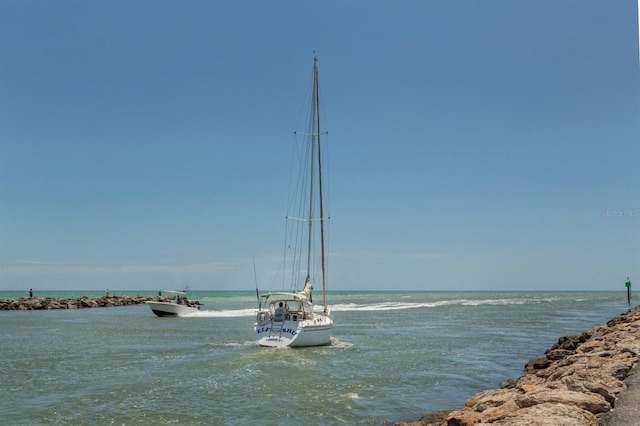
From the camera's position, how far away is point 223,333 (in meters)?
36.2

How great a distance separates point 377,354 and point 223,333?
1497cm

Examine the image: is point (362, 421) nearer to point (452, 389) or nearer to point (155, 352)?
point (452, 389)

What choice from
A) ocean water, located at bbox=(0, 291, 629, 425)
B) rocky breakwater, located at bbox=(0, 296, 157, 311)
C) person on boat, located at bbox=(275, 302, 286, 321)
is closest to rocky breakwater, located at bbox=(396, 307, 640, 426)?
ocean water, located at bbox=(0, 291, 629, 425)

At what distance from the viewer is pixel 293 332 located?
26125 millimetres

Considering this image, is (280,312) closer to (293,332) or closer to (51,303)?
(293,332)

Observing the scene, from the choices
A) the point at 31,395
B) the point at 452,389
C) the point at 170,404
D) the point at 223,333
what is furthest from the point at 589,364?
the point at 223,333

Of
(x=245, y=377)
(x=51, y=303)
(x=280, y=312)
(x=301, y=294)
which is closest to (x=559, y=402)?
(x=245, y=377)

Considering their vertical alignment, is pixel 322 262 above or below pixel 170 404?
above

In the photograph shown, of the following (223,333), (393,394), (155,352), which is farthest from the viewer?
(223,333)

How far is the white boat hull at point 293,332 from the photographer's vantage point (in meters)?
26.1

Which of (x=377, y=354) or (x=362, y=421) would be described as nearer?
(x=362, y=421)

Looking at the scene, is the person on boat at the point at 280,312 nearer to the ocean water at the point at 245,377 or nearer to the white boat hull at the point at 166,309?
the ocean water at the point at 245,377

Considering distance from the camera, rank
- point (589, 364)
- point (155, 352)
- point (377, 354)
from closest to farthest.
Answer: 1. point (589, 364)
2. point (377, 354)
3. point (155, 352)

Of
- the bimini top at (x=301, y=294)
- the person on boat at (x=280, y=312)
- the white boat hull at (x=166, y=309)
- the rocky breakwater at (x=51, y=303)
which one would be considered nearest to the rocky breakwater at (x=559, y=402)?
the bimini top at (x=301, y=294)
